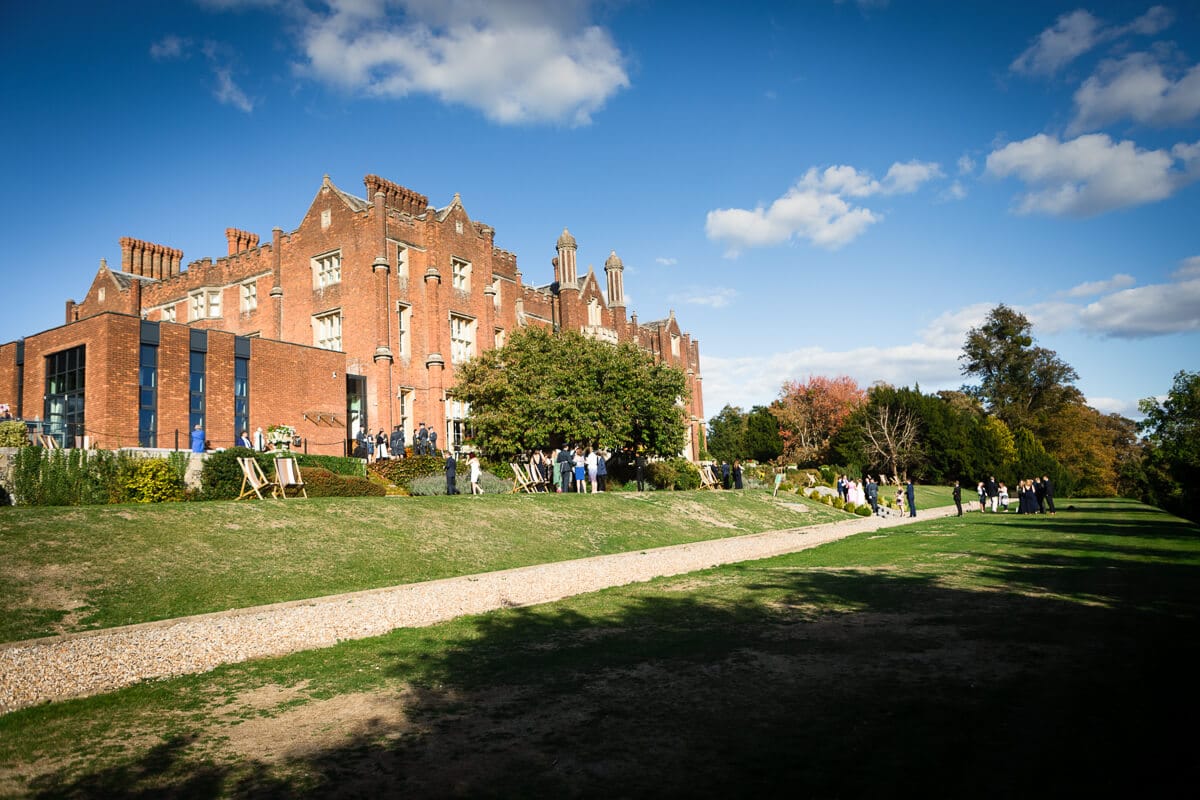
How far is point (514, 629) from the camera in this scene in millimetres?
8742

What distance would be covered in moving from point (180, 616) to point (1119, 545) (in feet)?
59.5

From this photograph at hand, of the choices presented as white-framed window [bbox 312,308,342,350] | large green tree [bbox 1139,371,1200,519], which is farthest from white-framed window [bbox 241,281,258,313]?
large green tree [bbox 1139,371,1200,519]

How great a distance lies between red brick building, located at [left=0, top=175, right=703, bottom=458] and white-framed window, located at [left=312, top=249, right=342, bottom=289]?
0.07 metres

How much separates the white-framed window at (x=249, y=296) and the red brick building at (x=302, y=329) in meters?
0.08

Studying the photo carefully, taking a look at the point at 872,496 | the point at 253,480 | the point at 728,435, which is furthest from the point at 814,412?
the point at 253,480

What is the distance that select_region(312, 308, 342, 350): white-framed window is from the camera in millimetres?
37969

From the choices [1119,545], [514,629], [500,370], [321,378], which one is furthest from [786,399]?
[514,629]

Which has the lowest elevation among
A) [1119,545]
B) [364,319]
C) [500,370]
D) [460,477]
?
[1119,545]

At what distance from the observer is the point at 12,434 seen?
20.8 m

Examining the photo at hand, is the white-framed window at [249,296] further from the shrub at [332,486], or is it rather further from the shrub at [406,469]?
the shrub at [332,486]

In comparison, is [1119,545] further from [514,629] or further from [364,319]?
[364,319]

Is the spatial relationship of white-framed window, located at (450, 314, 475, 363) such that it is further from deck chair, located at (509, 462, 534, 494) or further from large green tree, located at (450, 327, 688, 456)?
deck chair, located at (509, 462, 534, 494)

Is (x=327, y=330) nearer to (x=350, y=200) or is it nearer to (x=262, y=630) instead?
(x=350, y=200)

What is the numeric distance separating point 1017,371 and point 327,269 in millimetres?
64777
